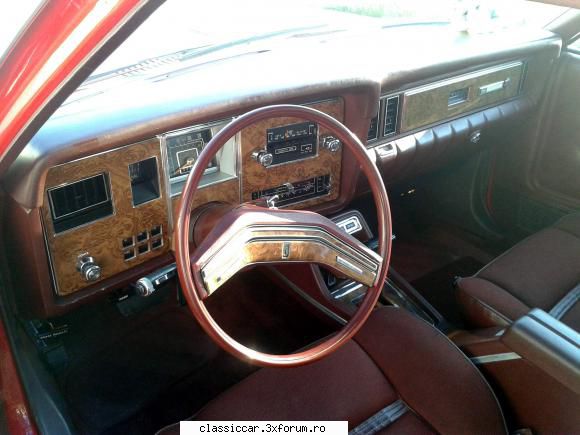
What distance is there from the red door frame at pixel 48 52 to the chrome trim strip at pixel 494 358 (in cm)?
119

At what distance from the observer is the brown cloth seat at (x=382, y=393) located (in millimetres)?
1487

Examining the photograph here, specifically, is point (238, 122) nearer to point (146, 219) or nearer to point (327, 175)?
point (146, 219)

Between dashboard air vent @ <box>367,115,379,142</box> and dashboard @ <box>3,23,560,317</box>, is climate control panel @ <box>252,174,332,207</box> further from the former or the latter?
dashboard air vent @ <box>367,115,379,142</box>

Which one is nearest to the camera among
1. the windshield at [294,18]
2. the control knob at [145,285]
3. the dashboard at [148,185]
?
the dashboard at [148,185]

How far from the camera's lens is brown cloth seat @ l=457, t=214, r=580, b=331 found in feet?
6.20

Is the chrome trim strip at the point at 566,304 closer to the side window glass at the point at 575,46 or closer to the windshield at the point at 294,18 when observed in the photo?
the windshield at the point at 294,18

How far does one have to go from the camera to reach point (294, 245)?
4.54 ft

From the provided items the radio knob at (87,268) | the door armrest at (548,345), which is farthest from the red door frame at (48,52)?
the door armrest at (548,345)

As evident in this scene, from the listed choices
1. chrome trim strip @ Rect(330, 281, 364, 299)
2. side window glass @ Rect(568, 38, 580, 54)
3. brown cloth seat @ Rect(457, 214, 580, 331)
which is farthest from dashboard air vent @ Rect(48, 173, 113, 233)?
side window glass @ Rect(568, 38, 580, 54)

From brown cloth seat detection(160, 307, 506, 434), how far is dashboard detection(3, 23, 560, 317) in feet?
1.60

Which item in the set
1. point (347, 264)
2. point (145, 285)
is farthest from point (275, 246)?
point (145, 285)

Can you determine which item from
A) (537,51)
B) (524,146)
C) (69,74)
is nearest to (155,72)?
(69,74)

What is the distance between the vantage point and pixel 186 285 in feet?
3.94

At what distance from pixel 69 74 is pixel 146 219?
0.80 meters
